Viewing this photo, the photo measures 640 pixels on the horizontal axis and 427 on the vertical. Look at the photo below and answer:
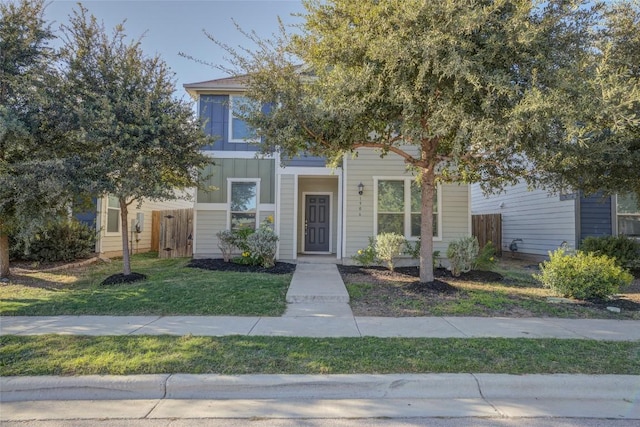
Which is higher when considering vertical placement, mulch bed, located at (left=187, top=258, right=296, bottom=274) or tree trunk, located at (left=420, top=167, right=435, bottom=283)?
tree trunk, located at (left=420, top=167, right=435, bottom=283)

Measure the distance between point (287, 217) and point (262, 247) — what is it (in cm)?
169

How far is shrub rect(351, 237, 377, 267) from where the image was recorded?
10.4 meters

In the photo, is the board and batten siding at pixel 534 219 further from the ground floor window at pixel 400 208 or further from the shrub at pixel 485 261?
the ground floor window at pixel 400 208

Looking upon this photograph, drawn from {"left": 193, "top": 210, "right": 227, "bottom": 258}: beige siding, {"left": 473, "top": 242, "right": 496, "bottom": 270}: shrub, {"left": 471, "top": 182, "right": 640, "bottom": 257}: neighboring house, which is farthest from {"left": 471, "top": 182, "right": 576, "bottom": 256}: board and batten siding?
{"left": 193, "top": 210, "right": 227, "bottom": 258}: beige siding

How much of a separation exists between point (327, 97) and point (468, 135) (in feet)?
7.65

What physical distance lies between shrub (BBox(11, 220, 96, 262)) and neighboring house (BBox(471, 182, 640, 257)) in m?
11.7

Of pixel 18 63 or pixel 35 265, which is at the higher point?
pixel 18 63

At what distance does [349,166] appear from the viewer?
1148cm

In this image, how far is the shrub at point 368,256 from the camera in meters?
10.4

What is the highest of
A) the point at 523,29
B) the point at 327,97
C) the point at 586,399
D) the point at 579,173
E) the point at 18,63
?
the point at 18,63

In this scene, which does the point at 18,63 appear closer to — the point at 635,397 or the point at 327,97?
the point at 327,97

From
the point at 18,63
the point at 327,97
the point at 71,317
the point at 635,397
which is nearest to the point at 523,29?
the point at 327,97

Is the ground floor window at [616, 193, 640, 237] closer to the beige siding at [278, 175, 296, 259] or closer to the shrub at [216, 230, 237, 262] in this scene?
the beige siding at [278, 175, 296, 259]

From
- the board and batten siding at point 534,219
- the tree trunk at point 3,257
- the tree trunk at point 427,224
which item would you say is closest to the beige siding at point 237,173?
the tree trunk at point 3,257
